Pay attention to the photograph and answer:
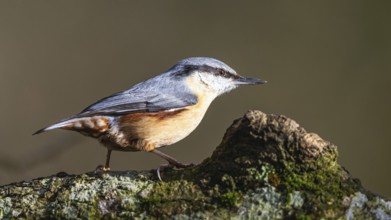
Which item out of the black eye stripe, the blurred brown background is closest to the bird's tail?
the black eye stripe

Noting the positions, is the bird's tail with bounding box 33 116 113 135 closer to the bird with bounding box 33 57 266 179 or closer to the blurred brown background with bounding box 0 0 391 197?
the bird with bounding box 33 57 266 179

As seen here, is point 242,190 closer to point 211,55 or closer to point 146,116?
point 146,116

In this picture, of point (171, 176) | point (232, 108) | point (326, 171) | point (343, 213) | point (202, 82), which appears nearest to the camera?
point (343, 213)

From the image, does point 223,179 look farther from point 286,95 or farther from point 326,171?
point 286,95

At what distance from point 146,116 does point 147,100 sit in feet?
0.47

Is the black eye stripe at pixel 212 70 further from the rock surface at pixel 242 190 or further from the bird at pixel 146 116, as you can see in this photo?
the rock surface at pixel 242 190

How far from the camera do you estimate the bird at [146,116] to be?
309 cm

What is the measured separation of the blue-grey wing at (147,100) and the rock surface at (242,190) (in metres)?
0.94

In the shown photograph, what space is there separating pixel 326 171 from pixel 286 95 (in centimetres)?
354

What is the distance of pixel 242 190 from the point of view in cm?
203

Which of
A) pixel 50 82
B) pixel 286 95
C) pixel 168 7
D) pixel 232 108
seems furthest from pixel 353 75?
pixel 50 82

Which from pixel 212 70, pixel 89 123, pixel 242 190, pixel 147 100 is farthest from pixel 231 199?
pixel 212 70

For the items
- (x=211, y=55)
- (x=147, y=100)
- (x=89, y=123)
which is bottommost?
(x=89, y=123)

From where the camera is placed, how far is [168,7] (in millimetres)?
5883
